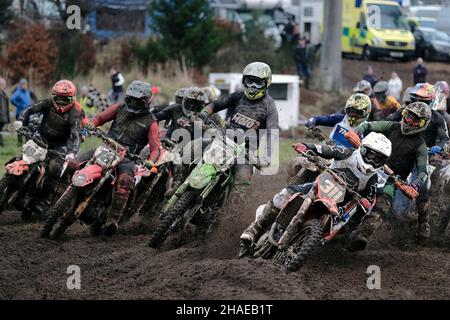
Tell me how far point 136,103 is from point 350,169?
354 cm

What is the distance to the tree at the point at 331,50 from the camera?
36.3 meters

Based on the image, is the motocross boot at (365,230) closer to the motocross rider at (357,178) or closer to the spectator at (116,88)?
the motocross rider at (357,178)

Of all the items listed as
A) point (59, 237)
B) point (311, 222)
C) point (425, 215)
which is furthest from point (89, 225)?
point (425, 215)

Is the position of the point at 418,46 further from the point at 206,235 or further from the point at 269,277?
the point at 269,277

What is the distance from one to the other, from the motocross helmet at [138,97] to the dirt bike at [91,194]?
74 cm

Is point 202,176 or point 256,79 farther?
point 256,79

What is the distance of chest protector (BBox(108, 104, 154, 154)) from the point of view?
13469 mm

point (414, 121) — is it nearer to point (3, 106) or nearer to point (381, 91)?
point (381, 91)

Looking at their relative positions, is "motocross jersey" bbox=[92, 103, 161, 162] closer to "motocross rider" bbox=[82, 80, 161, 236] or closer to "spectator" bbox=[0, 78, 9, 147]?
"motocross rider" bbox=[82, 80, 161, 236]

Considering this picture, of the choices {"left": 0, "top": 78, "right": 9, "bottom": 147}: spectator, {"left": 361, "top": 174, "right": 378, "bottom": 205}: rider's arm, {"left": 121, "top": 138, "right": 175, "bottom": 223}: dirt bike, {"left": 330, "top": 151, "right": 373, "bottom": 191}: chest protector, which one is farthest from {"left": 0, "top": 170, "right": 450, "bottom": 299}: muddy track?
{"left": 0, "top": 78, "right": 9, "bottom": 147}: spectator

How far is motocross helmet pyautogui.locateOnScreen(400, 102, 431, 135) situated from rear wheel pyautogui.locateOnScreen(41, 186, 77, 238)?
4.37 meters

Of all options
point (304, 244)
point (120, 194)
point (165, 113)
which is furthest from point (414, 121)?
point (165, 113)

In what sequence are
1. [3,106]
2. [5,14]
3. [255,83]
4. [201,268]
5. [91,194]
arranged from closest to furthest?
[201,268] → [91,194] → [255,83] → [3,106] → [5,14]

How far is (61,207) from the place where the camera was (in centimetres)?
1195
